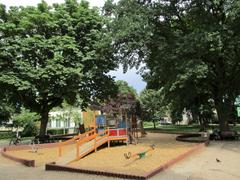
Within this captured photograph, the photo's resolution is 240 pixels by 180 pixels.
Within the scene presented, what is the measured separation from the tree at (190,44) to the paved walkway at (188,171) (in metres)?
7.49

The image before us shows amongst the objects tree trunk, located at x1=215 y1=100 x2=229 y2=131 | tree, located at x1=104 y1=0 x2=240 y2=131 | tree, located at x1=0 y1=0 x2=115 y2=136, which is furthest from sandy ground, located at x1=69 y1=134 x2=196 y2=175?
tree trunk, located at x1=215 y1=100 x2=229 y2=131

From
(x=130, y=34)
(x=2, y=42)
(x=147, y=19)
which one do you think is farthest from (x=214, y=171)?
(x=2, y=42)

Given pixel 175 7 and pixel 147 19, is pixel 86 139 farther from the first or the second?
pixel 175 7

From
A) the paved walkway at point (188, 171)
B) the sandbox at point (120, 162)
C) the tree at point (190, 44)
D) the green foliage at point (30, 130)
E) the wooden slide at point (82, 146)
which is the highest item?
the tree at point (190, 44)

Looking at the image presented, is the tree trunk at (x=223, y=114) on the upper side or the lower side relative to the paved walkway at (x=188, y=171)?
upper

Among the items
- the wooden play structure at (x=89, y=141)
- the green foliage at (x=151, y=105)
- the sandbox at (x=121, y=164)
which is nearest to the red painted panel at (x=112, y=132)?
the wooden play structure at (x=89, y=141)

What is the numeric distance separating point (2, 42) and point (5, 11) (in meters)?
3.17

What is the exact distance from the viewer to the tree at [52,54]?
2614cm

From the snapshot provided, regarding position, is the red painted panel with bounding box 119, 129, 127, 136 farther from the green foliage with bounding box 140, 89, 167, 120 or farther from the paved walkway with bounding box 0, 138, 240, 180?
the green foliage with bounding box 140, 89, 167, 120

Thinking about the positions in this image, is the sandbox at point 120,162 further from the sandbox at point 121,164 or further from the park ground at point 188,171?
the park ground at point 188,171

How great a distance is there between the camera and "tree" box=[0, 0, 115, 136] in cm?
2614

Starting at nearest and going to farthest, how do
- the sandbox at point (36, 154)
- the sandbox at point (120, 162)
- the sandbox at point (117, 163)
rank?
the sandbox at point (117, 163) → the sandbox at point (120, 162) → the sandbox at point (36, 154)

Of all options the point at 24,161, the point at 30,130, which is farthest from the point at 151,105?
the point at 24,161

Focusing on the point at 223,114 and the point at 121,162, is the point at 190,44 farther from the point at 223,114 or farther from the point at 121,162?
the point at 121,162
